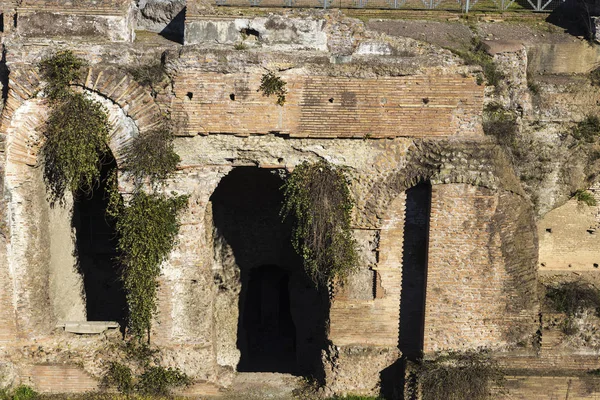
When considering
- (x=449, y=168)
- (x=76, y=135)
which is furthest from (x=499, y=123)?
(x=76, y=135)

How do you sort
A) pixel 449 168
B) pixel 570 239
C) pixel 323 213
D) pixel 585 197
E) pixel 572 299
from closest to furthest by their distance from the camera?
1. pixel 449 168
2. pixel 323 213
3. pixel 572 299
4. pixel 585 197
5. pixel 570 239

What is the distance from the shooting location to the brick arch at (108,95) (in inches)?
403

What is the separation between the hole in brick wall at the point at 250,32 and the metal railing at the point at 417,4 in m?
4.23

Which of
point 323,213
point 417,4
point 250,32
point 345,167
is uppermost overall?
point 417,4

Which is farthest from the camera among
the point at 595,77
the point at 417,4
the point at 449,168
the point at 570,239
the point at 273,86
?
the point at 417,4

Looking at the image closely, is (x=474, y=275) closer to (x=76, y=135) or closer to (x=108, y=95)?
(x=108, y=95)

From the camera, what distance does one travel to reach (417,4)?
14.6 metres

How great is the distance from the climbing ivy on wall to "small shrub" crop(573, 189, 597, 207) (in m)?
5.97

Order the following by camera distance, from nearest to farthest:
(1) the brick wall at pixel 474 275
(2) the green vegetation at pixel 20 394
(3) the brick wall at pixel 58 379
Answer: (1) the brick wall at pixel 474 275, (2) the green vegetation at pixel 20 394, (3) the brick wall at pixel 58 379

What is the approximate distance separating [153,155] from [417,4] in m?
6.70

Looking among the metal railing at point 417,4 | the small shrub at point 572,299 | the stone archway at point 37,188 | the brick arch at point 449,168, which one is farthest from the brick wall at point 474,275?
the metal railing at point 417,4

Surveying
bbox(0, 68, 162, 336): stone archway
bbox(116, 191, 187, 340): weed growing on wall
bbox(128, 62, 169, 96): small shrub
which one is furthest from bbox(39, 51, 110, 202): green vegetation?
bbox(116, 191, 187, 340): weed growing on wall

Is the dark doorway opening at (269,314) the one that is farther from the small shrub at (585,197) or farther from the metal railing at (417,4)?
the small shrub at (585,197)

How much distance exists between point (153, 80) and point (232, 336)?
5.04m
